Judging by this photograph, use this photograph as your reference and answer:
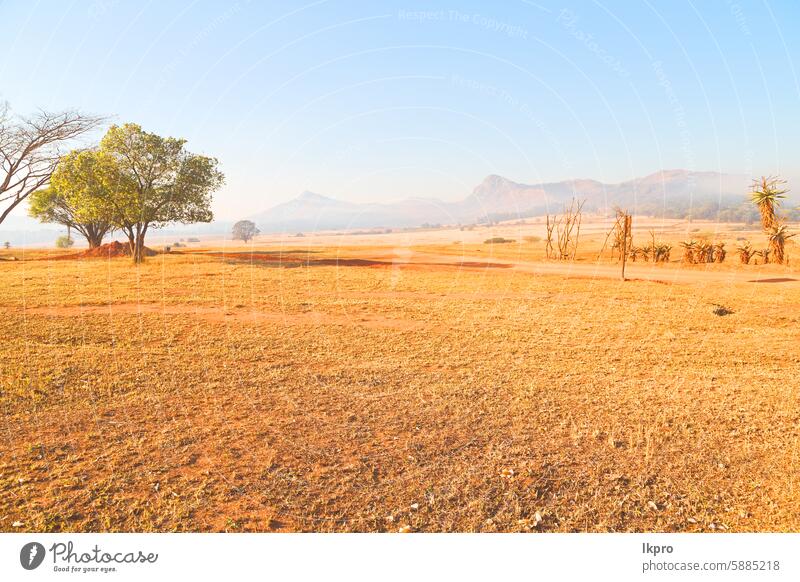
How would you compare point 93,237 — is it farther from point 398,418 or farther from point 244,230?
point 398,418

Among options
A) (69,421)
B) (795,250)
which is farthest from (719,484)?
(795,250)

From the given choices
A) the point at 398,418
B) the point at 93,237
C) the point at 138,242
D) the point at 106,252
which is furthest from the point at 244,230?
the point at 398,418

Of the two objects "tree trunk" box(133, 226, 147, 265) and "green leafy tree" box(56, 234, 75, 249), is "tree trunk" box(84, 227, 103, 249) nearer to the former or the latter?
"green leafy tree" box(56, 234, 75, 249)

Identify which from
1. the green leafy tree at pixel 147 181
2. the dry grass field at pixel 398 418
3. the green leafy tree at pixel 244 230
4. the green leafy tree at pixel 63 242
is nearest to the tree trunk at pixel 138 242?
the green leafy tree at pixel 147 181

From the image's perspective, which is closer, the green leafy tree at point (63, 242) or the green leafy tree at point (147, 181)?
the green leafy tree at point (147, 181)

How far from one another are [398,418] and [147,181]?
1400 inches

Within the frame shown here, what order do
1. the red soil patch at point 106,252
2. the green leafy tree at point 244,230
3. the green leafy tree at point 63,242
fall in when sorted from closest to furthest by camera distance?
the red soil patch at point 106,252 → the green leafy tree at point 63,242 → the green leafy tree at point 244,230

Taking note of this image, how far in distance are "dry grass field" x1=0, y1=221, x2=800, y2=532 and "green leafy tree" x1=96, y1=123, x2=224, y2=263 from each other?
18.3 m

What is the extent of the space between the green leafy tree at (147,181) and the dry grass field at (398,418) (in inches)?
719

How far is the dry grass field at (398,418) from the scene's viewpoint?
6.37 meters

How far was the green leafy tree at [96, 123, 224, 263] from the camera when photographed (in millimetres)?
34938

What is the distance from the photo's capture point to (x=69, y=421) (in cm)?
918

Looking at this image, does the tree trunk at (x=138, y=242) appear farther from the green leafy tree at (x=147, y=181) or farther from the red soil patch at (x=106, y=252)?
the red soil patch at (x=106, y=252)

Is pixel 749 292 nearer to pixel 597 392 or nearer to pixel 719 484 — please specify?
pixel 597 392
